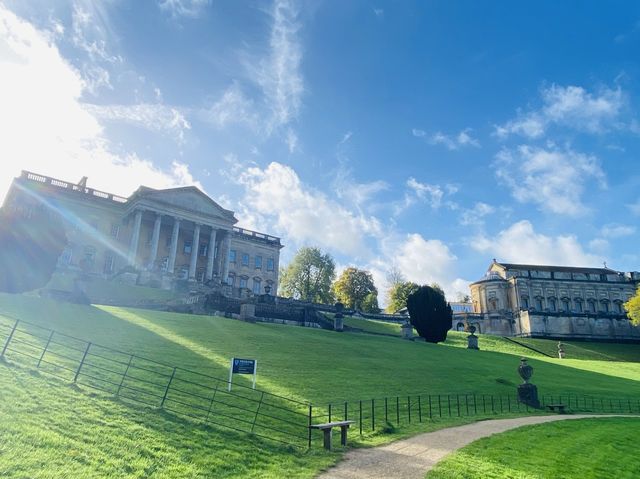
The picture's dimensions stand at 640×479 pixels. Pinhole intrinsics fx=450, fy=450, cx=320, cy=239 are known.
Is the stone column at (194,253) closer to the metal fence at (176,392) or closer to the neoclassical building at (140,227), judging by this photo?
the neoclassical building at (140,227)

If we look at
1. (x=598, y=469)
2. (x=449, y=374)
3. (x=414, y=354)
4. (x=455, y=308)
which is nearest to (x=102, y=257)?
(x=414, y=354)

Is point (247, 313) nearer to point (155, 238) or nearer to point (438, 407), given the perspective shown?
point (438, 407)

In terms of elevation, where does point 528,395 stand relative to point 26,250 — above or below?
below

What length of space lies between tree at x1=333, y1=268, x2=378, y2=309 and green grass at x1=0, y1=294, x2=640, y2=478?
4836 centimetres

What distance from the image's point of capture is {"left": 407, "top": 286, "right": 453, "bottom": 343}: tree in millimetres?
42031

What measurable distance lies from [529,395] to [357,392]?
9454 mm

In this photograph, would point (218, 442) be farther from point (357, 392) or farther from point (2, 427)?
point (357, 392)

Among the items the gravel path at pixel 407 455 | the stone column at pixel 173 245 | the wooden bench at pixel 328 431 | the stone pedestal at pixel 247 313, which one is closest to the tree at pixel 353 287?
the stone column at pixel 173 245

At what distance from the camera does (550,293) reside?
274 feet

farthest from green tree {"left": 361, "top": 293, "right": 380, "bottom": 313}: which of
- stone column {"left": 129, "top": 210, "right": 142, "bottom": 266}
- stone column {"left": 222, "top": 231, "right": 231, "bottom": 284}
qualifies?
stone column {"left": 129, "top": 210, "right": 142, "bottom": 266}

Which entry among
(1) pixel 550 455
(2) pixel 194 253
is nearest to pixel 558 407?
(1) pixel 550 455

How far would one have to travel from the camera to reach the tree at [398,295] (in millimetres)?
82688

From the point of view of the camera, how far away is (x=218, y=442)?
10266 mm

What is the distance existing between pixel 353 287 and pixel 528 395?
64120 millimetres
